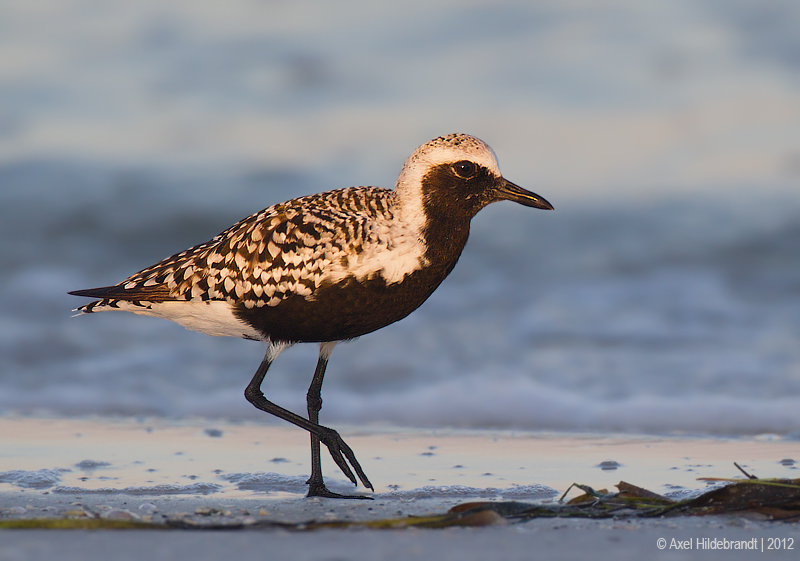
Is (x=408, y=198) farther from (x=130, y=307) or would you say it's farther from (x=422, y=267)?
(x=130, y=307)

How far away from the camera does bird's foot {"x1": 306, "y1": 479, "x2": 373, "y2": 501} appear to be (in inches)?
228

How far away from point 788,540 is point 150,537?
8.61 feet

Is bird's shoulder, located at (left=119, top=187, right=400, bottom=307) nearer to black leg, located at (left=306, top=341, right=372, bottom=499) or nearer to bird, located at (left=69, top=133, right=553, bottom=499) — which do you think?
bird, located at (left=69, top=133, right=553, bottom=499)

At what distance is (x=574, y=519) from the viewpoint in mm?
4594

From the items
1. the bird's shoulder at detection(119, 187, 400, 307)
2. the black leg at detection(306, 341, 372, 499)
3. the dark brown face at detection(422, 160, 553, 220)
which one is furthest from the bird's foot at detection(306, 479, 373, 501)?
the dark brown face at detection(422, 160, 553, 220)

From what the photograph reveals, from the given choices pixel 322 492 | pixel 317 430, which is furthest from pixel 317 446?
pixel 322 492

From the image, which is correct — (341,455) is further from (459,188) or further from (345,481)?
(459,188)

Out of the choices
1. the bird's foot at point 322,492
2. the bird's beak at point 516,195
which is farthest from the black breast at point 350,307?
the bird's foot at point 322,492

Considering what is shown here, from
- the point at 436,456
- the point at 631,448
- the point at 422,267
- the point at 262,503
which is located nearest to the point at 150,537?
the point at 262,503

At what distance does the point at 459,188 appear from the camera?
6.05 m

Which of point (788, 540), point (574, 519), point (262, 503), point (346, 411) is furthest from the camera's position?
point (346, 411)

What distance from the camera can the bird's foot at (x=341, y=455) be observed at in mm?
6134

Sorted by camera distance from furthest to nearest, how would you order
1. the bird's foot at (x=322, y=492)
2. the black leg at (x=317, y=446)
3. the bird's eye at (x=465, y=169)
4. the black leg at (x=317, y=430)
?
the black leg at (x=317, y=430) < the bird's eye at (x=465, y=169) < the black leg at (x=317, y=446) < the bird's foot at (x=322, y=492)

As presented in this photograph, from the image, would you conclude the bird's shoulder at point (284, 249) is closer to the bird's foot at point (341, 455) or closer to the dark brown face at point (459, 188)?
the dark brown face at point (459, 188)
